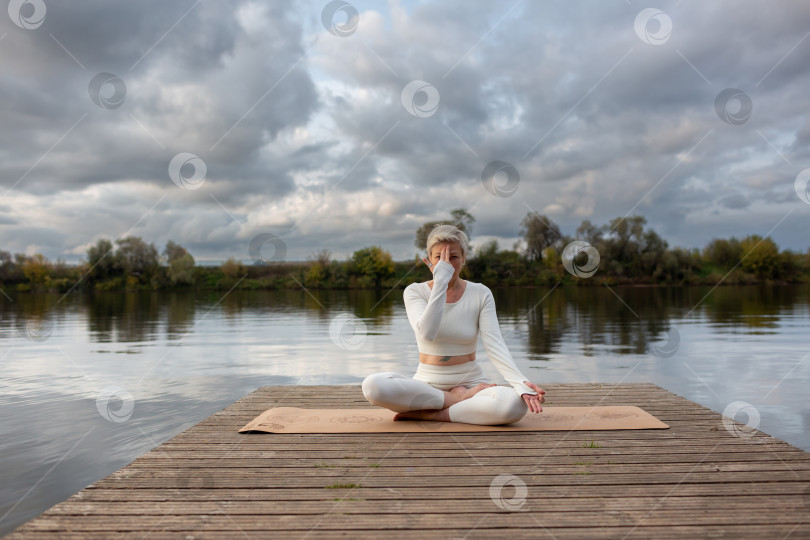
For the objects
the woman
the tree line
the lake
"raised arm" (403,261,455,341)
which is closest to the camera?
"raised arm" (403,261,455,341)

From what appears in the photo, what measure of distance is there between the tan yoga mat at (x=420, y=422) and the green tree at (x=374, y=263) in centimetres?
→ 6397

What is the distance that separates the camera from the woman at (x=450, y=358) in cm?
516

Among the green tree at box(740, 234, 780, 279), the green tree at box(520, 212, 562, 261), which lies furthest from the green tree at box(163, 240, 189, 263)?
the green tree at box(740, 234, 780, 279)

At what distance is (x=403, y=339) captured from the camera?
17516 mm

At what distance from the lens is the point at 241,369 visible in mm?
11703

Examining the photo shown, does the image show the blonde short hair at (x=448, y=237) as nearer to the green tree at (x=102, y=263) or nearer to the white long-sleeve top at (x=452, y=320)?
the white long-sleeve top at (x=452, y=320)

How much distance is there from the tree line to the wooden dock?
60065 mm

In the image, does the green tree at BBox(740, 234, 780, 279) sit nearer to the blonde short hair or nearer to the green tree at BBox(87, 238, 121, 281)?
the blonde short hair

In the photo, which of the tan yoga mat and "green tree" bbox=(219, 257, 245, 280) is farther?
"green tree" bbox=(219, 257, 245, 280)

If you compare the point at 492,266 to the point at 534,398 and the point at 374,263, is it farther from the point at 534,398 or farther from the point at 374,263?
the point at 534,398

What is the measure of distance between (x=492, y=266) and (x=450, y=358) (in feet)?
209

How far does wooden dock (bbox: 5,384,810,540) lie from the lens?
10.1 feet

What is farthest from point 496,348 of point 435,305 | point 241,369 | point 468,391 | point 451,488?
point 241,369

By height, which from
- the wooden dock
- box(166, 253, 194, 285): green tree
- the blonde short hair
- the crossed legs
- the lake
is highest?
box(166, 253, 194, 285): green tree
